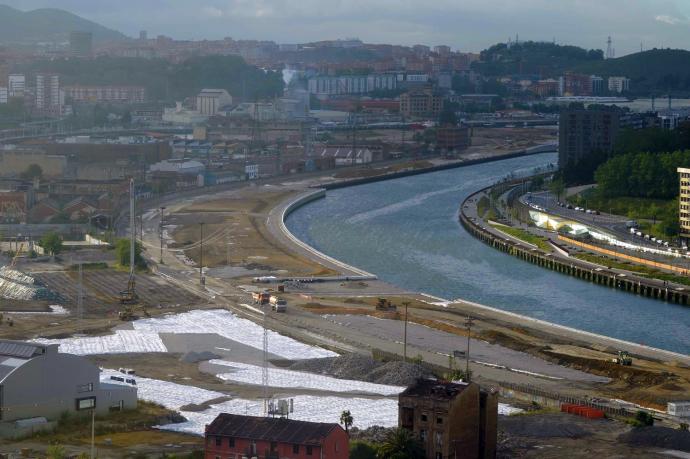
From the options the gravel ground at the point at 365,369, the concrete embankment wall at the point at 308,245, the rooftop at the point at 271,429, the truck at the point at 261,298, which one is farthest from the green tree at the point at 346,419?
the concrete embankment wall at the point at 308,245

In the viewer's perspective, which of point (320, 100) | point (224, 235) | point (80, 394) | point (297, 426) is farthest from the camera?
point (320, 100)

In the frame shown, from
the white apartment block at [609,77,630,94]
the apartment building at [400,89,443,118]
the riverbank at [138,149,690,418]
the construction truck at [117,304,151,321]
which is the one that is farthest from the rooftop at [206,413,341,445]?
the white apartment block at [609,77,630,94]

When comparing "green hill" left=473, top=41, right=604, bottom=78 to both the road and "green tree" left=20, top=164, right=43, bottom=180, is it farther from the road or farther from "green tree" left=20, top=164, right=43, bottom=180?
the road

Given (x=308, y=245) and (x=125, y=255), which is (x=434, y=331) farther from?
(x=308, y=245)

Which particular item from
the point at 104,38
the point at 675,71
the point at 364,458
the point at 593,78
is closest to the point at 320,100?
the point at 593,78

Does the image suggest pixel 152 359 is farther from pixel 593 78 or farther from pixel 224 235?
pixel 593 78

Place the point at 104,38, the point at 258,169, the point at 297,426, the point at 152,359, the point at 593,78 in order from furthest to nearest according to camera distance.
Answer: the point at 104,38
the point at 593,78
the point at 258,169
the point at 152,359
the point at 297,426
